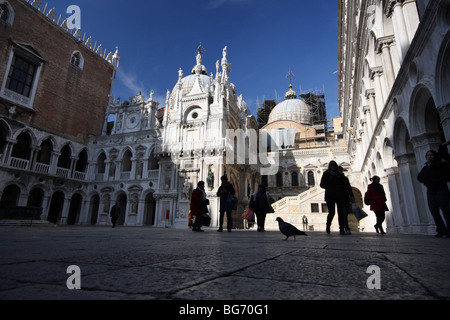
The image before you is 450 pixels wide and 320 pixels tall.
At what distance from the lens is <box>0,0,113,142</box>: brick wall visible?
2129cm

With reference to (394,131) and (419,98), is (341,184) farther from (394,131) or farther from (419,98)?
(394,131)

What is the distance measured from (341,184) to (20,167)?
23261mm

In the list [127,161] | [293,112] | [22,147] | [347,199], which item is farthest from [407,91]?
[293,112]

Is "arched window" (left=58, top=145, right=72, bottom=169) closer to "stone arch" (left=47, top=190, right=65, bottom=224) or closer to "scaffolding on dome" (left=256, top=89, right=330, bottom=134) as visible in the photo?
"stone arch" (left=47, top=190, right=65, bottom=224)

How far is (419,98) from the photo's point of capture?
7207mm

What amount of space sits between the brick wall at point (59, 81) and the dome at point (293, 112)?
26474mm

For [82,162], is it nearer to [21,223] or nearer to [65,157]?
[65,157]

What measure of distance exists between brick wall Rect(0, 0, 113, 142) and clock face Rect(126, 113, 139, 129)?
131 inches

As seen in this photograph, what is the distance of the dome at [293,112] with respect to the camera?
43.1 m

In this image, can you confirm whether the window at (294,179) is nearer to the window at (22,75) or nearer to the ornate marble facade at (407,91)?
the ornate marble facade at (407,91)

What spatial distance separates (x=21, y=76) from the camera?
21516mm

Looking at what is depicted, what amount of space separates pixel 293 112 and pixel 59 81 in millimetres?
32370

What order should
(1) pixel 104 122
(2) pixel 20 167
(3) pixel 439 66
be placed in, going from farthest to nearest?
(1) pixel 104 122, (2) pixel 20 167, (3) pixel 439 66
